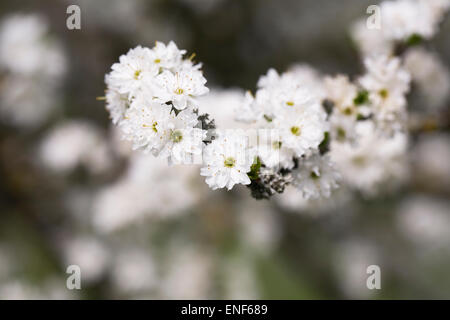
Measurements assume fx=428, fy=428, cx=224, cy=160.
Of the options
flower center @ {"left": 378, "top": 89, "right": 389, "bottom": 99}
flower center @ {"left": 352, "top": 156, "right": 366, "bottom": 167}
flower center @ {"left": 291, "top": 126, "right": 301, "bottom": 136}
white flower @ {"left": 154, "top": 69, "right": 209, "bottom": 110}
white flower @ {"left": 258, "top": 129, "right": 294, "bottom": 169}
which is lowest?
white flower @ {"left": 258, "top": 129, "right": 294, "bottom": 169}

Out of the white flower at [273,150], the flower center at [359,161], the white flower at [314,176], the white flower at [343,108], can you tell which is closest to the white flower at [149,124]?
the white flower at [273,150]

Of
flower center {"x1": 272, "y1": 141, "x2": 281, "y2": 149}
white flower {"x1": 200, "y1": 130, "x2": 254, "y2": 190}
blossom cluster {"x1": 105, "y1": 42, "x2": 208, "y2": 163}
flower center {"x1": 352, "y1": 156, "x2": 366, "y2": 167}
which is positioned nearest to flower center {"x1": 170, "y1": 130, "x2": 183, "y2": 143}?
blossom cluster {"x1": 105, "y1": 42, "x2": 208, "y2": 163}

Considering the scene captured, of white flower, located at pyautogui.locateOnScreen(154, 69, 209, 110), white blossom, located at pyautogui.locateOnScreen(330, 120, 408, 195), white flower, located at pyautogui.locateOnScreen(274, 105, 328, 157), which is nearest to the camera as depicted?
white flower, located at pyautogui.locateOnScreen(154, 69, 209, 110)

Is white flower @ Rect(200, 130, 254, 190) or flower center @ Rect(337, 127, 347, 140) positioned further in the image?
flower center @ Rect(337, 127, 347, 140)

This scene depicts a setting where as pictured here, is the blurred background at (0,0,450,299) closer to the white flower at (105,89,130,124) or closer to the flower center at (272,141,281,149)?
the white flower at (105,89,130,124)

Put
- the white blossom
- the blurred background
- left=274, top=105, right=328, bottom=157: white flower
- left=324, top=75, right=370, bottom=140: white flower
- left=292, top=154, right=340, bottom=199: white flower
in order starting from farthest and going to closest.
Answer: the blurred background
the white blossom
left=324, top=75, right=370, bottom=140: white flower
left=292, top=154, right=340, bottom=199: white flower
left=274, top=105, right=328, bottom=157: white flower

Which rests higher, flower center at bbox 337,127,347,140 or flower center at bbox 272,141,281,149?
flower center at bbox 337,127,347,140
